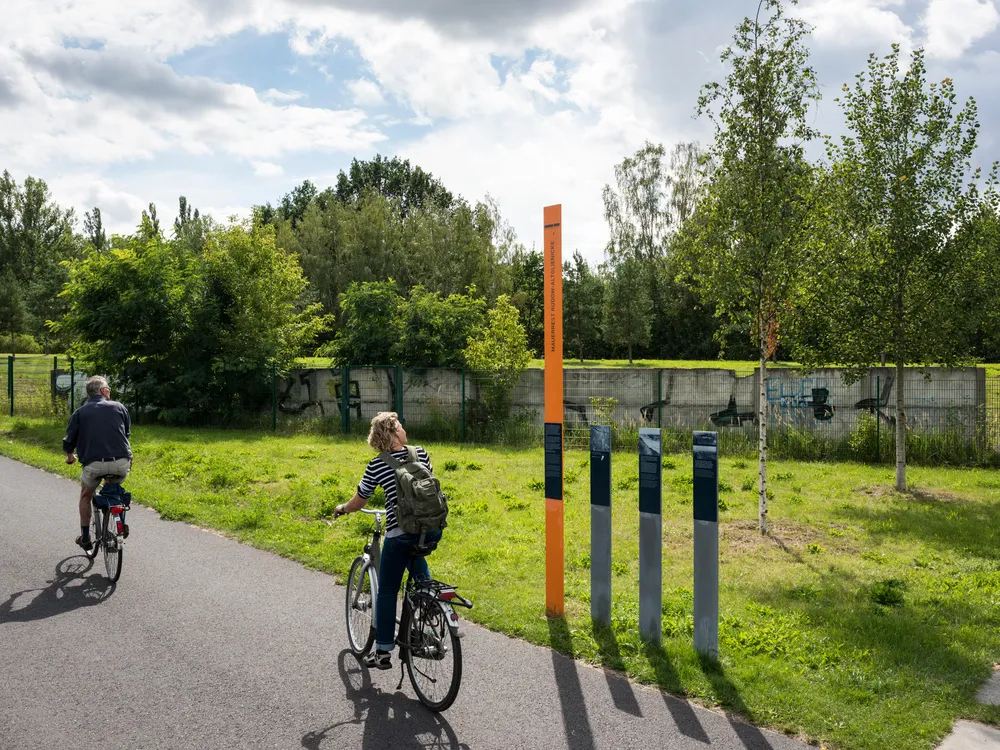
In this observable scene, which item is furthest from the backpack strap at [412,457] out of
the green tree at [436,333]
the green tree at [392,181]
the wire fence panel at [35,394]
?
the green tree at [392,181]

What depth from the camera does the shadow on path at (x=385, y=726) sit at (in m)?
4.34

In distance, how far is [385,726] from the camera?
15.0ft

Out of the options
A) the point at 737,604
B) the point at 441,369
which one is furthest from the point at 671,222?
the point at 737,604

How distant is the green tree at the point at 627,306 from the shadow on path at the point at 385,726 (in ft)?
168

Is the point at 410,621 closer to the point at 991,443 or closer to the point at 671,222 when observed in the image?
the point at 991,443

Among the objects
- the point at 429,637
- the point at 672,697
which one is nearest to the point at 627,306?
the point at 672,697

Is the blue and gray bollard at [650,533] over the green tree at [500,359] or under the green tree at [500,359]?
under

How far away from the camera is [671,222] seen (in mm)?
62438

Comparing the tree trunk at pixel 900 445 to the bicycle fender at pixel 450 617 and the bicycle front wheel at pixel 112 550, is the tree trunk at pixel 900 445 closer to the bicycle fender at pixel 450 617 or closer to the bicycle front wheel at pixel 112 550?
the bicycle fender at pixel 450 617

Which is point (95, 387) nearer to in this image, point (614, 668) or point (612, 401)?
point (614, 668)

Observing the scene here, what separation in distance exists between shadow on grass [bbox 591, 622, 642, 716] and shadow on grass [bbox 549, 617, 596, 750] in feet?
0.67

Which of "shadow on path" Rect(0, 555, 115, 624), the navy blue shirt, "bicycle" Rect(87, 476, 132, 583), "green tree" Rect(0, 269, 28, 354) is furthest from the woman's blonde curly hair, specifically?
"green tree" Rect(0, 269, 28, 354)

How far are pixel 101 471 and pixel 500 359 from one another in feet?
38.7

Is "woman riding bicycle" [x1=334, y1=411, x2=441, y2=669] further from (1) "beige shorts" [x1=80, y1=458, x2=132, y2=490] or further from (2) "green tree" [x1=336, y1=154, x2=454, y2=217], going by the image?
(2) "green tree" [x1=336, y1=154, x2=454, y2=217]
